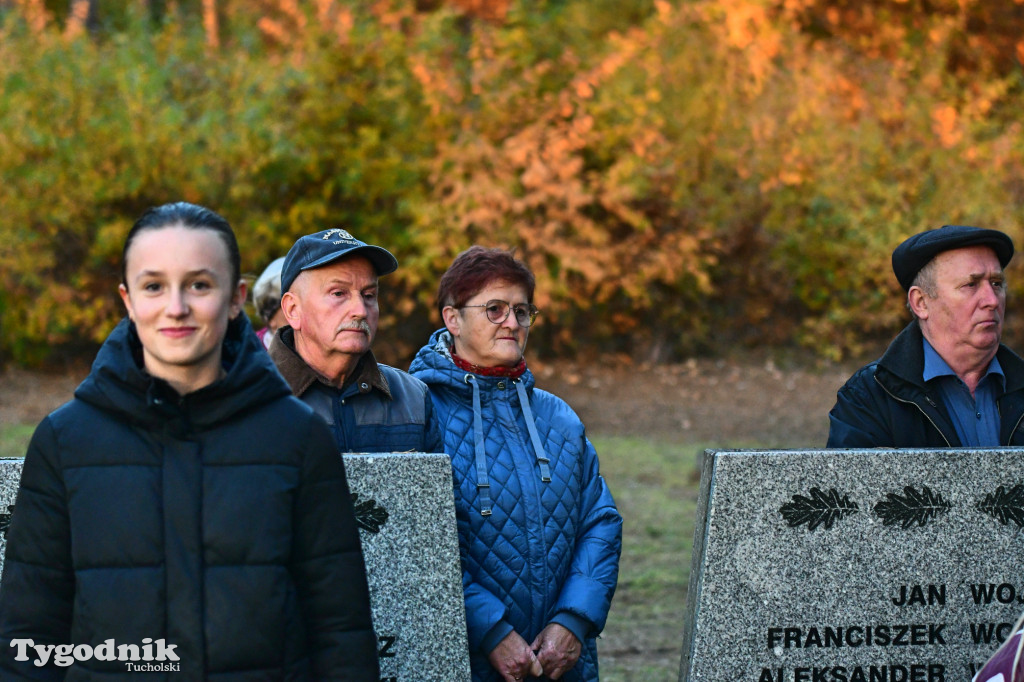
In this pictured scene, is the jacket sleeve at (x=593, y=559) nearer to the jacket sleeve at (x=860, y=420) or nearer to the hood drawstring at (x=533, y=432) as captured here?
the hood drawstring at (x=533, y=432)

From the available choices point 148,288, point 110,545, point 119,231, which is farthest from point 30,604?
point 119,231

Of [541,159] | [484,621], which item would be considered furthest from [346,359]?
[541,159]

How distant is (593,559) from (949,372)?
121 centimetres

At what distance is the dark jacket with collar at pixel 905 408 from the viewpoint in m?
3.37

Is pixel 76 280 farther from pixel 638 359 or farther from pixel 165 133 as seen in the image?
pixel 638 359

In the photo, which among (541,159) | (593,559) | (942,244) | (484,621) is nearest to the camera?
(484,621)

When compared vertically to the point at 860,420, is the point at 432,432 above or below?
below

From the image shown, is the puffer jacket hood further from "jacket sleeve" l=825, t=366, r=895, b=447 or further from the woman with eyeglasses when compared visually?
"jacket sleeve" l=825, t=366, r=895, b=447

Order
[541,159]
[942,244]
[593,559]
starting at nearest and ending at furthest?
1. [593,559]
2. [942,244]
3. [541,159]

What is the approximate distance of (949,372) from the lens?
3391 mm

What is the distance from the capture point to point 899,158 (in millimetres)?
14484

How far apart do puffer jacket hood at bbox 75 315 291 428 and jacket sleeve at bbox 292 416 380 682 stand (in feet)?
0.52

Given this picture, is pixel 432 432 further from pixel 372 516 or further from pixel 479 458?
pixel 372 516

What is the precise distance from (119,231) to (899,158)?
31.4 feet
